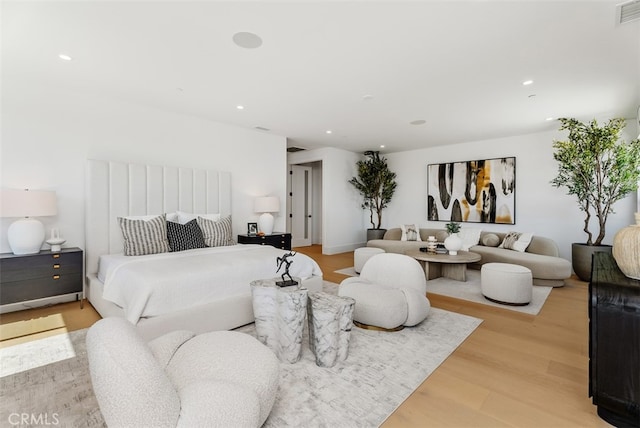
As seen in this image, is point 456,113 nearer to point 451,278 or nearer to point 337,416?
point 451,278

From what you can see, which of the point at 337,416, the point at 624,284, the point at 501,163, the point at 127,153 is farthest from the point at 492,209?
the point at 127,153

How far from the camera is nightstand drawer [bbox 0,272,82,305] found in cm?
293

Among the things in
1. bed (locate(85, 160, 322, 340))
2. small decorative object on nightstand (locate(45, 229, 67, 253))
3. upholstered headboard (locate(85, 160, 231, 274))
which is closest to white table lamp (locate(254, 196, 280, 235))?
upholstered headboard (locate(85, 160, 231, 274))

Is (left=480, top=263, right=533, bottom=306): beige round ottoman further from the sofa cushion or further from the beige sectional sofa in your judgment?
the sofa cushion

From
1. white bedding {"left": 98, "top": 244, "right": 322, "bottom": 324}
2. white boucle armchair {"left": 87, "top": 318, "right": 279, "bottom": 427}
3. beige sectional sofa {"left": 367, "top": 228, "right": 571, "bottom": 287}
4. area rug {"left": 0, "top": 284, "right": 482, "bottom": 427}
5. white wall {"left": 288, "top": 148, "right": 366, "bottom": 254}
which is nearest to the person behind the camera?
white boucle armchair {"left": 87, "top": 318, "right": 279, "bottom": 427}

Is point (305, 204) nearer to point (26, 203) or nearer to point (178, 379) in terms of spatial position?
point (26, 203)

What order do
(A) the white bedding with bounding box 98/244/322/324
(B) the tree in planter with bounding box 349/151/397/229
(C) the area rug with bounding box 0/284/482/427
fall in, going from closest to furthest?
(C) the area rug with bounding box 0/284/482/427
(A) the white bedding with bounding box 98/244/322/324
(B) the tree in planter with bounding box 349/151/397/229

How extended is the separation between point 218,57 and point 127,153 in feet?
7.36

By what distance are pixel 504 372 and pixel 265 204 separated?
414cm

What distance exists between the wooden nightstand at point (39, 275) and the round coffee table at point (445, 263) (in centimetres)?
439

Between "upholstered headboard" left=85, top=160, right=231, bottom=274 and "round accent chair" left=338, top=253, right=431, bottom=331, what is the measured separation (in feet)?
9.56

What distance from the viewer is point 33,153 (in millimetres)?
3406

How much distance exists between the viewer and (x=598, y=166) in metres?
4.34

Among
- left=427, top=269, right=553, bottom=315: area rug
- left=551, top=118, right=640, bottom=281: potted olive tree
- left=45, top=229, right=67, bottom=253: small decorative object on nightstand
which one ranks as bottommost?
left=427, top=269, right=553, bottom=315: area rug
